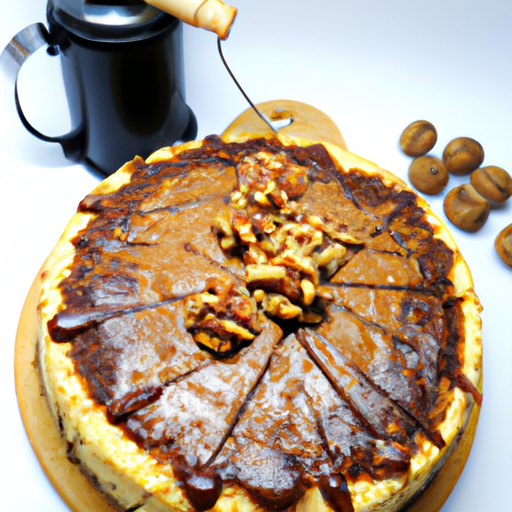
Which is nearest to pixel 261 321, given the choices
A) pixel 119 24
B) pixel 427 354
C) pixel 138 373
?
pixel 138 373

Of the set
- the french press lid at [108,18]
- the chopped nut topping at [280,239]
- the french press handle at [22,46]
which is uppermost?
the french press lid at [108,18]

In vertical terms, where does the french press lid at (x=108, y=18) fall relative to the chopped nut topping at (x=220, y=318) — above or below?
above

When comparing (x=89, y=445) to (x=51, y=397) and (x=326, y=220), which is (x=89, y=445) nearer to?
(x=51, y=397)

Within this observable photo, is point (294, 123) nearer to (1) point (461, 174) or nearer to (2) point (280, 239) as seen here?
(1) point (461, 174)

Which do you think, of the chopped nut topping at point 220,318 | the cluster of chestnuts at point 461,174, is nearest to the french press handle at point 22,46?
the chopped nut topping at point 220,318

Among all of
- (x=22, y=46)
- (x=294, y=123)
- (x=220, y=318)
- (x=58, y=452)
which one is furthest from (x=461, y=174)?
(x=58, y=452)

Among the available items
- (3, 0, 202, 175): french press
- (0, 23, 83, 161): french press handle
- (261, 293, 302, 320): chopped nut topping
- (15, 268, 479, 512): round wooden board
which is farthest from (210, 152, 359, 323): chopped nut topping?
(0, 23, 83, 161): french press handle

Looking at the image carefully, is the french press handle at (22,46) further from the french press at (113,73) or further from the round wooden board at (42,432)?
the round wooden board at (42,432)
